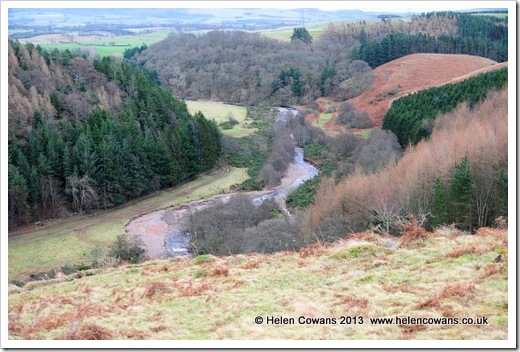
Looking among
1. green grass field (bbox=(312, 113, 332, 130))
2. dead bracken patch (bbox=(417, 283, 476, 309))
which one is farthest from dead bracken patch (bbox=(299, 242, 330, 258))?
green grass field (bbox=(312, 113, 332, 130))

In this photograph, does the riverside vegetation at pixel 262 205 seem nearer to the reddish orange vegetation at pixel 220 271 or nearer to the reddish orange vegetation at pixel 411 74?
the reddish orange vegetation at pixel 220 271

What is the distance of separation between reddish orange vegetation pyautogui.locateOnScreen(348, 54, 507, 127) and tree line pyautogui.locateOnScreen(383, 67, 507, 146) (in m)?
13.2

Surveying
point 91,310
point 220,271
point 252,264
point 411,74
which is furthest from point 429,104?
point 91,310

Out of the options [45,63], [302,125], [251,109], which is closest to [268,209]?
[45,63]

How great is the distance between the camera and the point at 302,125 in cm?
5456

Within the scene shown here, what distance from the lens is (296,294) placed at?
30.7ft

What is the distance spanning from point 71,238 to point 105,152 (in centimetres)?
814

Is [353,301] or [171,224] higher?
[353,301]

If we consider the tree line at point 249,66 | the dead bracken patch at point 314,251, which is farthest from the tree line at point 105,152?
the tree line at point 249,66

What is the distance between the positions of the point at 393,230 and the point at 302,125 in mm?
39179

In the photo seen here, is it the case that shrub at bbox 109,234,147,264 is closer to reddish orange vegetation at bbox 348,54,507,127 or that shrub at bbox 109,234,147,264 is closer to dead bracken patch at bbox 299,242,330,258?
dead bracken patch at bbox 299,242,330,258

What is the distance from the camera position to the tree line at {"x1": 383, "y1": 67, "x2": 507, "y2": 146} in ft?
116

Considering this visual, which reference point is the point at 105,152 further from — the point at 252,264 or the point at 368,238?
the point at 368,238

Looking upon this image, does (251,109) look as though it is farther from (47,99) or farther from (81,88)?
(47,99)
